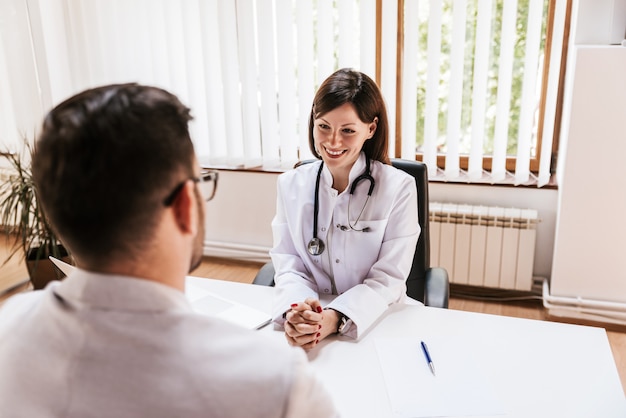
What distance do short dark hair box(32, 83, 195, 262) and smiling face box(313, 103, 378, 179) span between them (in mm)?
1029

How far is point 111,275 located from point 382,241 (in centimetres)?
111

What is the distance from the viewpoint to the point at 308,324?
1245mm

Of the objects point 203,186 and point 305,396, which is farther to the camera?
point 203,186

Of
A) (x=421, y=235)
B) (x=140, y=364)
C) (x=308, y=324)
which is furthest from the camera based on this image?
(x=421, y=235)

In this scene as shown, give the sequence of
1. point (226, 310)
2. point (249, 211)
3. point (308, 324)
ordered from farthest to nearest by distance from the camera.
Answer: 1. point (249, 211)
2. point (226, 310)
3. point (308, 324)

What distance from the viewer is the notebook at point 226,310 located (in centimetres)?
136

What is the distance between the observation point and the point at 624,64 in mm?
2240

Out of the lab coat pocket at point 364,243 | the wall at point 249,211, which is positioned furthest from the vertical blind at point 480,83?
the lab coat pocket at point 364,243

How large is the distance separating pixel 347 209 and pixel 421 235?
278 millimetres

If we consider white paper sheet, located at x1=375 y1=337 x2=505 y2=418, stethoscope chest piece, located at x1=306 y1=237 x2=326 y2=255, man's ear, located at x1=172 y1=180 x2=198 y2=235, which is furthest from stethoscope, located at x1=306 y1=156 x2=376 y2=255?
man's ear, located at x1=172 y1=180 x2=198 y2=235

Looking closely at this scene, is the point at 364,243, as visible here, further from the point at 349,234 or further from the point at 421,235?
the point at 421,235

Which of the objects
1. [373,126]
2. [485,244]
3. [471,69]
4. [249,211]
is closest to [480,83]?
[471,69]

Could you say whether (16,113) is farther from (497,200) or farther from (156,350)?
(156,350)

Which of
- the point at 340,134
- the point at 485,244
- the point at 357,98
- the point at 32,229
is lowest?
the point at 485,244
